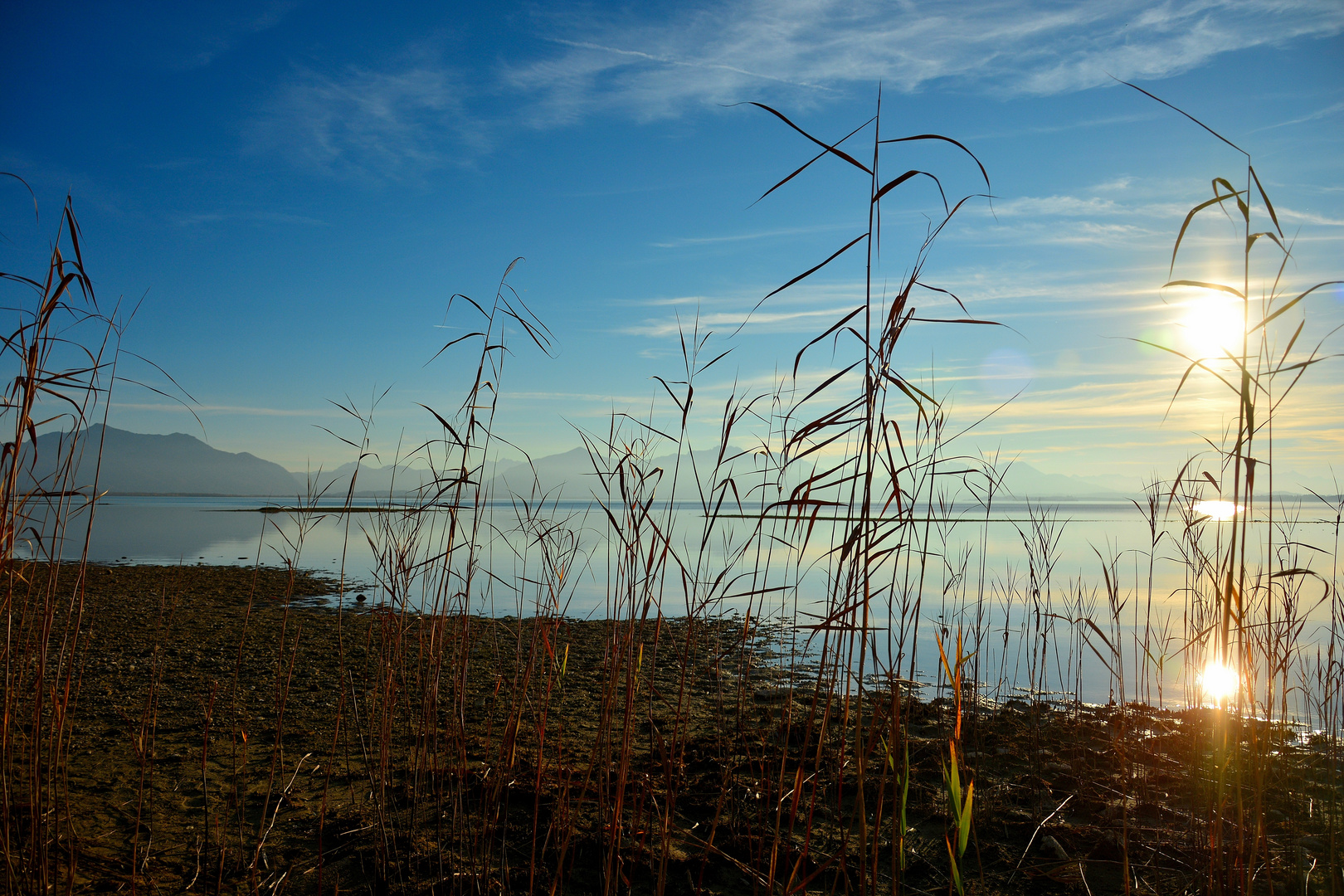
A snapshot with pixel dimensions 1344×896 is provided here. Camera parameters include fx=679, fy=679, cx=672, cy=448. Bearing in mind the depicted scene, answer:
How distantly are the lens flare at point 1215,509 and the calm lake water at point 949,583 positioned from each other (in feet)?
0.95

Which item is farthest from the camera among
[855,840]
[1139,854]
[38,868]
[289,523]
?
[289,523]

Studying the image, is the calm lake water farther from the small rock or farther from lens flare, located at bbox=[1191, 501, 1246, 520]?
the small rock

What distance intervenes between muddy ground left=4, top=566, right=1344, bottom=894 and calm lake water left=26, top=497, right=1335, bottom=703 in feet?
1.30

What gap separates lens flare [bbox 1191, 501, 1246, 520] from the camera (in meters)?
2.69

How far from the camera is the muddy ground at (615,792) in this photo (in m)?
2.17

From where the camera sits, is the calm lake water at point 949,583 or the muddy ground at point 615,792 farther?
the calm lake water at point 949,583

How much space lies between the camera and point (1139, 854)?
113 inches

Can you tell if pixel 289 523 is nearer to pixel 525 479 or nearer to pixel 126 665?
pixel 126 665

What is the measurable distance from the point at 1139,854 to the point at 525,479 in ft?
10.5

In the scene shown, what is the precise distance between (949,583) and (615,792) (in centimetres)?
278

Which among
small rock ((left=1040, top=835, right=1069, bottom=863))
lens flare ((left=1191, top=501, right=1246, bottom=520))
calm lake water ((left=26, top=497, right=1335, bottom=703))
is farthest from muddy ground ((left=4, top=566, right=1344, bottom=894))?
lens flare ((left=1191, top=501, right=1246, bottom=520))

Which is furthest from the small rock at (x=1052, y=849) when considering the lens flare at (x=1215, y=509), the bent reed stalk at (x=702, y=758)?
the lens flare at (x=1215, y=509)

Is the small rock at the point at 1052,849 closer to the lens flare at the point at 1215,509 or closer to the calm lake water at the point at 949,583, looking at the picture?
the calm lake water at the point at 949,583

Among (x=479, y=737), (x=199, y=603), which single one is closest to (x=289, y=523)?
(x=199, y=603)
